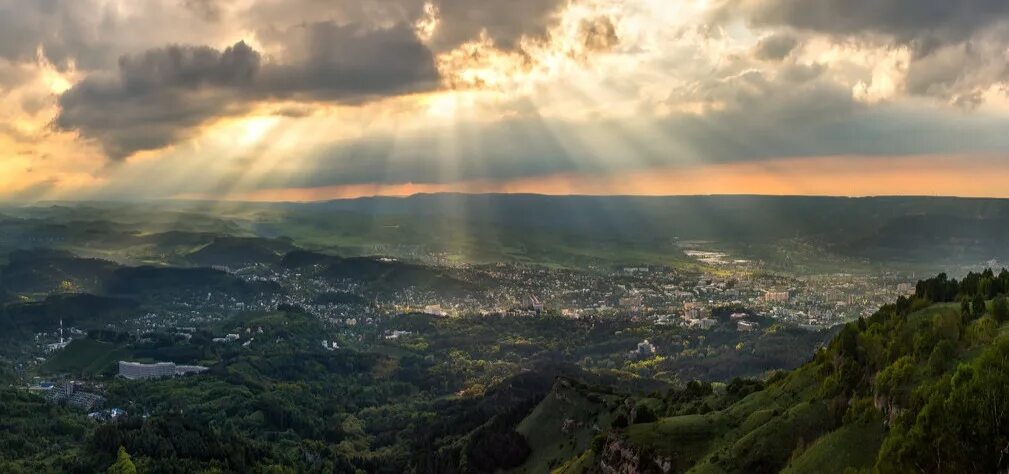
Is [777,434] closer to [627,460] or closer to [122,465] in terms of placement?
[627,460]

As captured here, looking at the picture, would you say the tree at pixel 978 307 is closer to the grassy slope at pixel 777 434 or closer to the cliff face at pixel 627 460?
the grassy slope at pixel 777 434

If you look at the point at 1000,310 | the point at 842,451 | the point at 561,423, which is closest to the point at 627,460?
the point at 842,451

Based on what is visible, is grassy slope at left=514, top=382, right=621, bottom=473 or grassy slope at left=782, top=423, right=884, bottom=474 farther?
grassy slope at left=514, top=382, right=621, bottom=473

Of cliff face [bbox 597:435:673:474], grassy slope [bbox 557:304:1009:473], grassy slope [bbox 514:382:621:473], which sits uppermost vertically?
grassy slope [bbox 557:304:1009:473]

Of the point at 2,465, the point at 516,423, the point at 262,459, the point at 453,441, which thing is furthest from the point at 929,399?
the point at 2,465

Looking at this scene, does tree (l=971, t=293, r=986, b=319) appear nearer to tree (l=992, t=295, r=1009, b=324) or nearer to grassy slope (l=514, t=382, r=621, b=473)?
tree (l=992, t=295, r=1009, b=324)

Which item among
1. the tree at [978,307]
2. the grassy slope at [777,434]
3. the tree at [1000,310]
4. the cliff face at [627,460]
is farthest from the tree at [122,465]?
the tree at [1000,310]

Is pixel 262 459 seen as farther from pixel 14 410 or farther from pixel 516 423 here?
pixel 14 410

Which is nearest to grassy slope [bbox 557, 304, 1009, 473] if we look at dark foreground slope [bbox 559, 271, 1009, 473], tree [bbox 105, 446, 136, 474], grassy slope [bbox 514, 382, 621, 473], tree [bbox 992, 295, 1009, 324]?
dark foreground slope [bbox 559, 271, 1009, 473]
